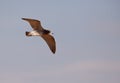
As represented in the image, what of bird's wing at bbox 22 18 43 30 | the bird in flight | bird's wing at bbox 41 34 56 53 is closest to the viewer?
the bird in flight

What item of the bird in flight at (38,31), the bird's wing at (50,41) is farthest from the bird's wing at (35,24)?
the bird's wing at (50,41)

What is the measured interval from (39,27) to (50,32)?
647 mm

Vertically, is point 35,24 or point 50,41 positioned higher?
point 35,24

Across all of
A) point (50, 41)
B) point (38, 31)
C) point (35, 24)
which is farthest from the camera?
point (50, 41)

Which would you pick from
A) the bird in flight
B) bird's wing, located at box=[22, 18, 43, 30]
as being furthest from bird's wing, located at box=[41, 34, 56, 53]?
bird's wing, located at box=[22, 18, 43, 30]

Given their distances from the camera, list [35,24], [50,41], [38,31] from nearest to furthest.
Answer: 1. [35,24]
2. [38,31]
3. [50,41]

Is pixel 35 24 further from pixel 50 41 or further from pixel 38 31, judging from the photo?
pixel 50 41

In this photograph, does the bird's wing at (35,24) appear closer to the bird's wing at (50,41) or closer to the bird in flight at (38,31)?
the bird in flight at (38,31)

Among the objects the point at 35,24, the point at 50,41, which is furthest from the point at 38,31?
the point at 50,41

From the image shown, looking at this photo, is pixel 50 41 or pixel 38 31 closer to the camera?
pixel 38 31

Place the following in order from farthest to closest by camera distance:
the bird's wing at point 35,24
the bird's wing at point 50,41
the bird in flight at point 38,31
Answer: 1. the bird's wing at point 50,41
2. the bird's wing at point 35,24
3. the bird in flight at point 38,31

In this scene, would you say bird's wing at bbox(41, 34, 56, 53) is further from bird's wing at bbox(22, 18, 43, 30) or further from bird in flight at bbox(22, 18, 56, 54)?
bird's wing at bbox(22, 18, 43, 30)

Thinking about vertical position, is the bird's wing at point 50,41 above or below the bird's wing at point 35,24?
below

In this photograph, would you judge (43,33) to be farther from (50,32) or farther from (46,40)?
(46,40)
